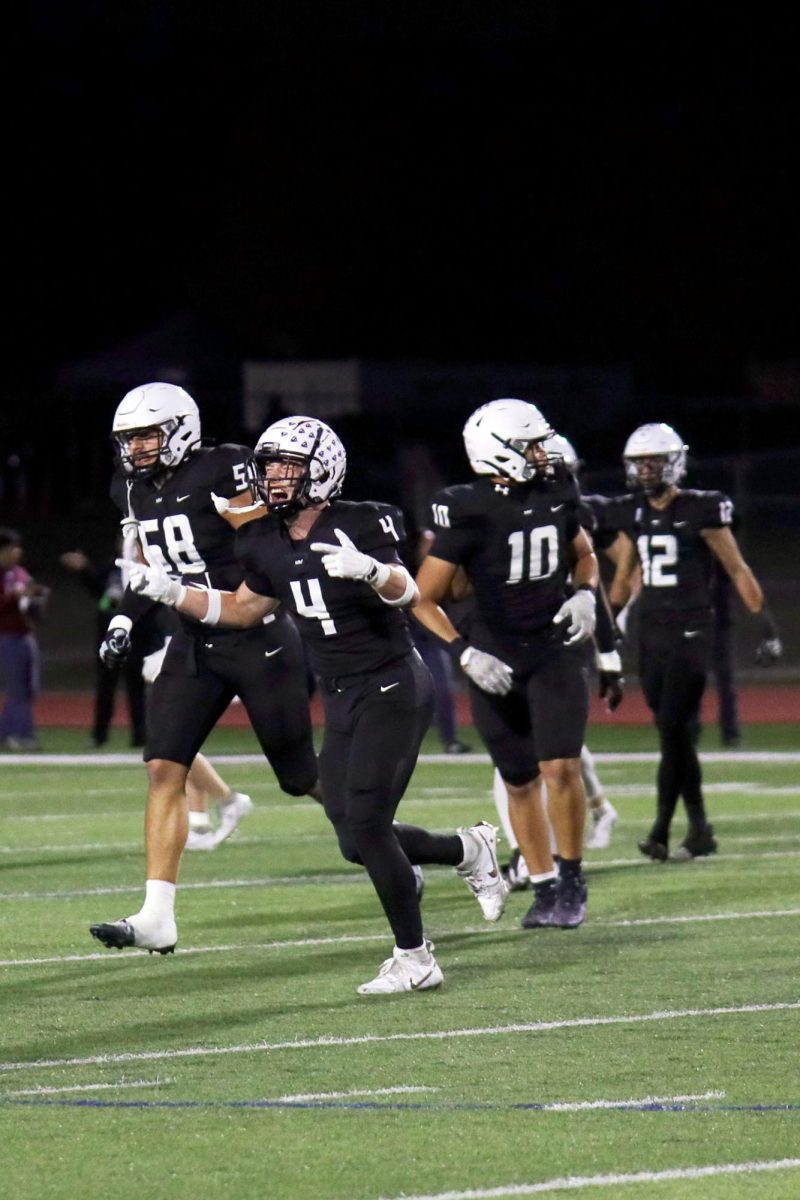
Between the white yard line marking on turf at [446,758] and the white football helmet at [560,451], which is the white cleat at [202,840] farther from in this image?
the white yard line marking on turf at [446,758]

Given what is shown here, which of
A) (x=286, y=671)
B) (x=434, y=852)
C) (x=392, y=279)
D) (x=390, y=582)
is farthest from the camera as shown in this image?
(x=392, y=279)

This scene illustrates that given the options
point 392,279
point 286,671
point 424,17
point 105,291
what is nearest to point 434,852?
point 286,671

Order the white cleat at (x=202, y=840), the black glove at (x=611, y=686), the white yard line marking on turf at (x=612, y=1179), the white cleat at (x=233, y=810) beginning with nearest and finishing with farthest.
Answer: the white yard line marking on turf at (x=612, y=1179), the black glove at (x=611, y=686), the white cleat at (x=233, y=810), the white cleat at (x=202, y=840)

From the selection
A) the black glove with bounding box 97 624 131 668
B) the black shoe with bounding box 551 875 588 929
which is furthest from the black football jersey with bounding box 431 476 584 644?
the black glove with bounding box 97 624 131 668

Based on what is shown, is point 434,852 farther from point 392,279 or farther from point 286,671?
point 392,279

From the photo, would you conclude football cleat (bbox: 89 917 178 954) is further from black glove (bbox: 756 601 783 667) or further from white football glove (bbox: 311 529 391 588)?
black glove (bbox: 756 601 783 667)

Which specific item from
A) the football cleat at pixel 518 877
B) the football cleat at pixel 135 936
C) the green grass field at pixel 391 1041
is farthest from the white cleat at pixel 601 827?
the football cleat at pixel 135 936

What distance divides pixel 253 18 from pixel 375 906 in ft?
85.9

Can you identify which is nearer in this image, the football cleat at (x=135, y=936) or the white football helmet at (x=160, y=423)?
the football cleat at (x=135, y=936)

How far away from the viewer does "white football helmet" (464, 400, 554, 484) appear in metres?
8.80

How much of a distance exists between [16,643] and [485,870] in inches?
472

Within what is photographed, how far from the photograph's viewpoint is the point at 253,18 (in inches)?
1336

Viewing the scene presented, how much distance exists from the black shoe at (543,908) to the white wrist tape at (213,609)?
182 cm

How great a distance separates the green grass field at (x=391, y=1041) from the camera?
16.0 feet
